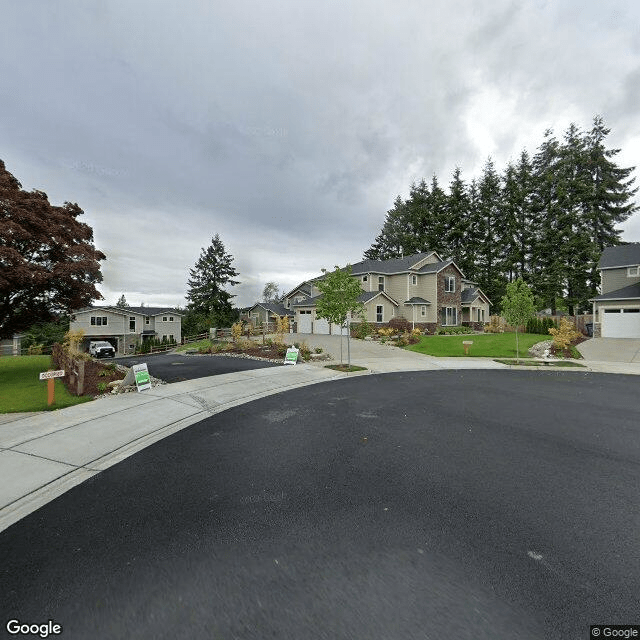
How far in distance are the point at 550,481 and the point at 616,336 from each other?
28929 mm

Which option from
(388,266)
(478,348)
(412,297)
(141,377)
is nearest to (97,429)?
(141,377)

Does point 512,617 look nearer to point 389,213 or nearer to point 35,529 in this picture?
point 35,529

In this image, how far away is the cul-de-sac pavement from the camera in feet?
8.10

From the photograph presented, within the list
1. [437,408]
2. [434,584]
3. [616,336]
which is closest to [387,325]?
[616,336]

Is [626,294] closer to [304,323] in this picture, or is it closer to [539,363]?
[539,363]

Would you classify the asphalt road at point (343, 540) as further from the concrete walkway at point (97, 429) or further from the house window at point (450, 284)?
the house window at point (450, 284)

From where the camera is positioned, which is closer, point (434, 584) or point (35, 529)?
point (434, 584)

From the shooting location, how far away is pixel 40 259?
12438 millimetres

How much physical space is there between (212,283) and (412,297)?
1343 inches

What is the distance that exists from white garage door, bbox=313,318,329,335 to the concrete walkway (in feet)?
68.2

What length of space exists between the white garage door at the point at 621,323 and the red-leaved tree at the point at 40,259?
1394 inches

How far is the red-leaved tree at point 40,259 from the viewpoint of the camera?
35.8ft

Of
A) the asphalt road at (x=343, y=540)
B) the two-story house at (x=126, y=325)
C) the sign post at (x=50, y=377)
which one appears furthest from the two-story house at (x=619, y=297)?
the two-story house at (x=126, y=325)

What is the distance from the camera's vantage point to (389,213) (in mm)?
65312
